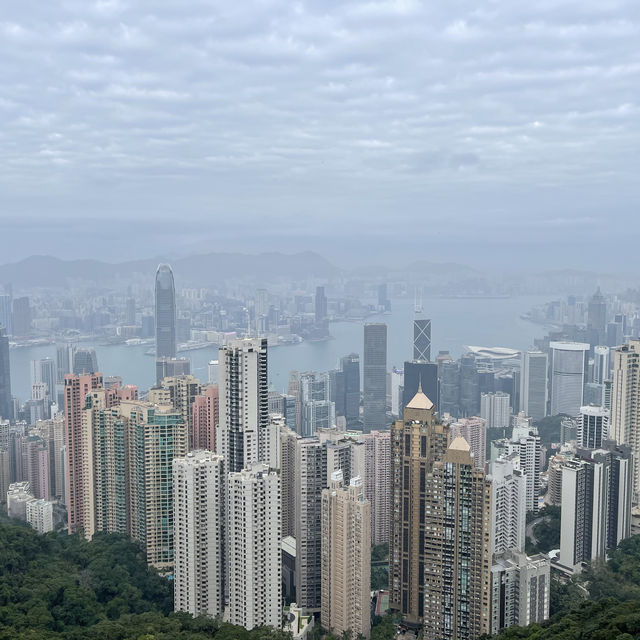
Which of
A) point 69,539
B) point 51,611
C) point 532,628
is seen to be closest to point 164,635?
point 51,611

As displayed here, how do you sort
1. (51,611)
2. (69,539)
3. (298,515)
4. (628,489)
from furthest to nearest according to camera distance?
(628,489) < (69,539) < (298,515) < (51,611)

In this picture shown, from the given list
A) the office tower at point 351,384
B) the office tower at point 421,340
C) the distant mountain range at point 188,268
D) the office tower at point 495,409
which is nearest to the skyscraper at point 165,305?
the distant mountain range at point 188,268

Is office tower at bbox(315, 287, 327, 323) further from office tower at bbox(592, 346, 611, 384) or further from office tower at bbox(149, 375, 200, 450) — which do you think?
office tower at bbox(592, 346, 611, 384)

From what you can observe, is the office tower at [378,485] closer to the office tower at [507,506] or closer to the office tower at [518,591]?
the office tower at [507,506]

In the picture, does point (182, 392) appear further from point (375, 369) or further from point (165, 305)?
point (375, 369)

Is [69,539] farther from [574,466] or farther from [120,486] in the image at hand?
[574,466]

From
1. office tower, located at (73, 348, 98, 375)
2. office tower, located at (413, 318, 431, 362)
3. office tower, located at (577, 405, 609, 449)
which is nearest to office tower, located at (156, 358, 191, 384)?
office tower, located at (73, 348, 98, 375)
